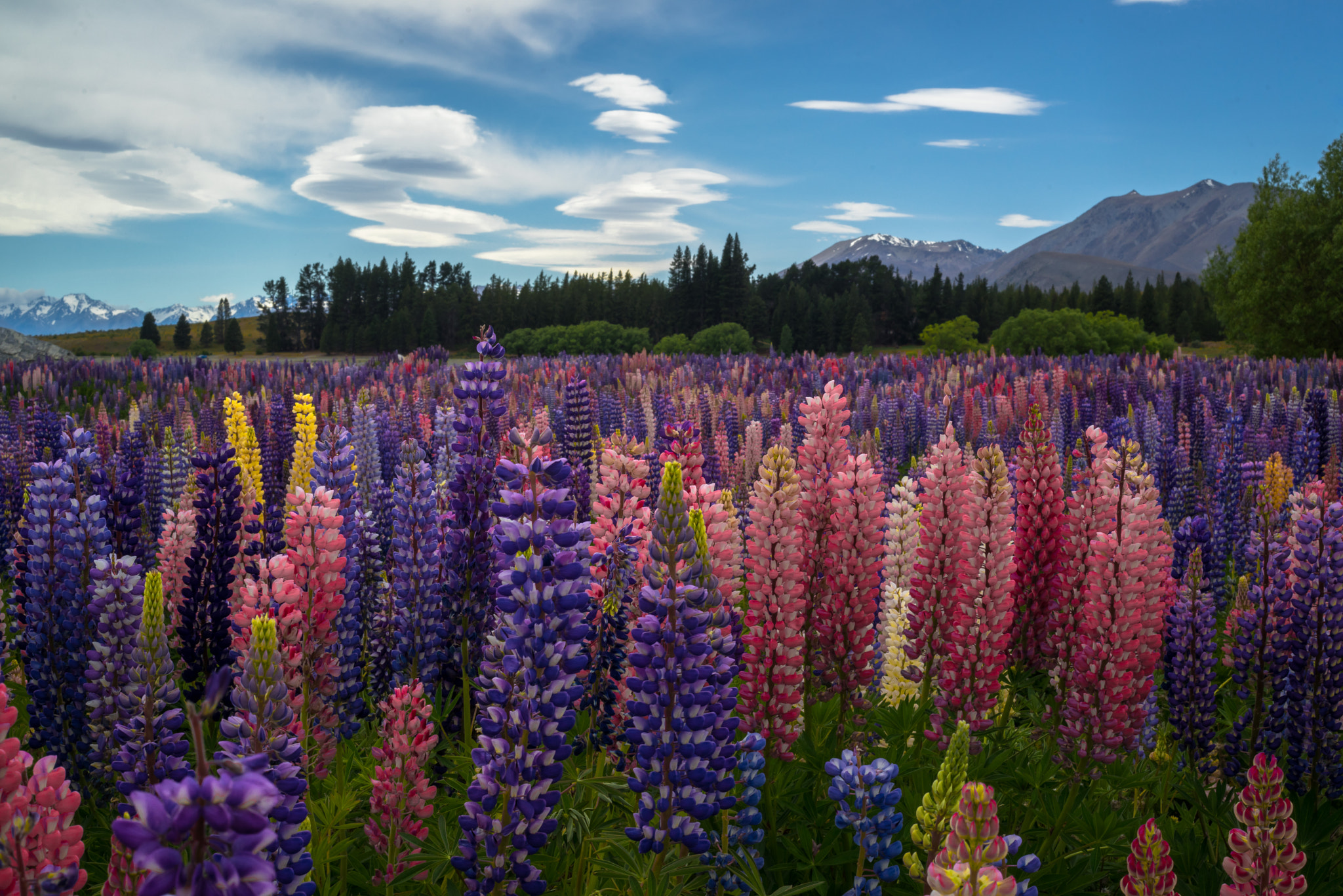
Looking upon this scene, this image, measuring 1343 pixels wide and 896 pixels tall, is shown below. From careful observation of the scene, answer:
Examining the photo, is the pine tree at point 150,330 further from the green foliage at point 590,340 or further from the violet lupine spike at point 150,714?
the violet lupine spike at point 150,714

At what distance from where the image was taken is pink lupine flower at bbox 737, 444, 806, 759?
336 cm

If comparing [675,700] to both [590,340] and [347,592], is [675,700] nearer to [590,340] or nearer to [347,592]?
[347,592]

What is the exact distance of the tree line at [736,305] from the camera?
99.7m

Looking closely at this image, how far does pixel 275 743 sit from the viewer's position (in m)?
2.32

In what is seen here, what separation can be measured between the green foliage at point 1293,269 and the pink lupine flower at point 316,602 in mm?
72684

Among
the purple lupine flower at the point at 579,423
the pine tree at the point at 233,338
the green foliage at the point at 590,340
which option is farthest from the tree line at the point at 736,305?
the purple lupine flower at the point at 579,423

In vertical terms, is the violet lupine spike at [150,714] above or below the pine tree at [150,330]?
below

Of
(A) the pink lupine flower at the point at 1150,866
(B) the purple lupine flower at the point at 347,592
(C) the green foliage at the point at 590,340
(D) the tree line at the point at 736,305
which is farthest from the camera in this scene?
(D) the tree line at the point at 736,305

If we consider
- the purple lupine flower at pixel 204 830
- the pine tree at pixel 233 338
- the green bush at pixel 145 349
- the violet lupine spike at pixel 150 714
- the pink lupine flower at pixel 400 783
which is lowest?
the pink lupine flower at pixel 400 783

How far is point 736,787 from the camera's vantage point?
276 cm

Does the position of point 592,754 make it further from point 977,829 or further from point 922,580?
point 977,829

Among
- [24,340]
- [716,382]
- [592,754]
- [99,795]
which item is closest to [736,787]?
[592,754]

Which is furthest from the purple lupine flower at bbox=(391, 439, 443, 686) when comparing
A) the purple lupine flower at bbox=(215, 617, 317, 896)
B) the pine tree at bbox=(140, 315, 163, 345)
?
the pine tree at bbox=(140, 315, 163, 345)

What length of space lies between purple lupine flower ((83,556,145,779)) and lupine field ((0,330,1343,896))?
2 cm
